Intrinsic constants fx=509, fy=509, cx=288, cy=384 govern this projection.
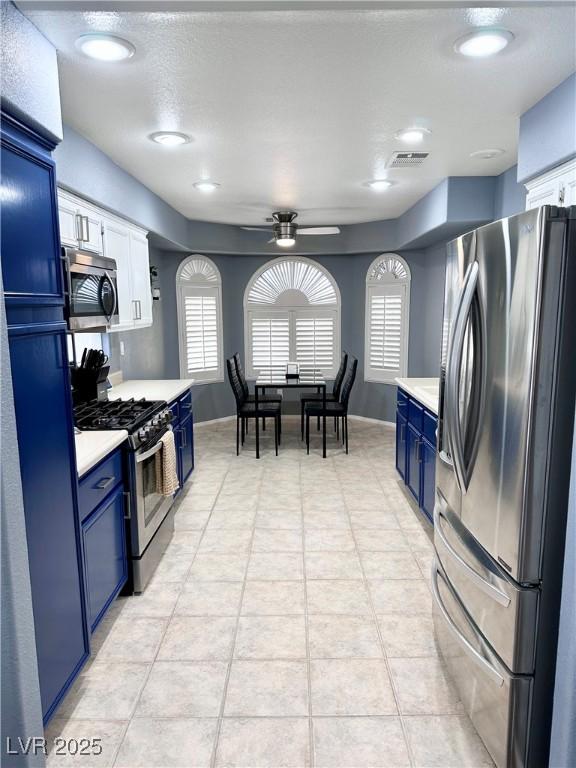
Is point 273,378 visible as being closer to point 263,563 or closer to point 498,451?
point 263,563

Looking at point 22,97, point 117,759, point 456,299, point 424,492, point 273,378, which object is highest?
point 22,97

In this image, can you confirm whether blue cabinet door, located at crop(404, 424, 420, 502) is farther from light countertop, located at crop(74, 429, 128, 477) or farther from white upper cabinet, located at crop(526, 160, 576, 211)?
light countertop, located at crop(74, 429, 128, 477)

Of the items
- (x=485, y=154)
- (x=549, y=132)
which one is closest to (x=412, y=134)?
(x=485, y=154)

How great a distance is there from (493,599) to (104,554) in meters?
1.71

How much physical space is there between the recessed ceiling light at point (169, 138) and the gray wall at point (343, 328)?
188 cm

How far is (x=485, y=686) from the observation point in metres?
1.75

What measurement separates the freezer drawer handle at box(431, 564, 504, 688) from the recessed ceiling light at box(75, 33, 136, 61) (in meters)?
2.49

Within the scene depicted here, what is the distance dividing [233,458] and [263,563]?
2.21m

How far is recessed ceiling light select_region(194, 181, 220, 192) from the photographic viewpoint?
406cm

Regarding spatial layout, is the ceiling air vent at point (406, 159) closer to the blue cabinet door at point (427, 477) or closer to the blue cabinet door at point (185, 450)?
the blue cabinet door at point (427, 477)

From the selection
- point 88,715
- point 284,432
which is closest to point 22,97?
point 88,715

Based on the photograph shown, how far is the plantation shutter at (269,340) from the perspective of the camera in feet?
22.9

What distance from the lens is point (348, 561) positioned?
10.4 ft

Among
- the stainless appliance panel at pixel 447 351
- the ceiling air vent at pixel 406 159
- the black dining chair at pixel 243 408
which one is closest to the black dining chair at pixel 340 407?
the black dining chair at pixel 243 408
